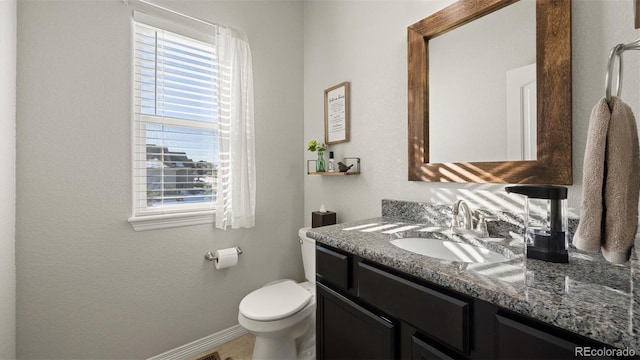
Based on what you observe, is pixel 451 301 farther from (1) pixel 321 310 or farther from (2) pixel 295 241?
(2) pixel 295 241

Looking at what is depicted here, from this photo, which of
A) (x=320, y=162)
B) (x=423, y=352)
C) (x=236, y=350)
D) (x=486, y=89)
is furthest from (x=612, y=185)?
(x=236, y=350)

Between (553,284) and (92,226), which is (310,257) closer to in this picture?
(92,226)

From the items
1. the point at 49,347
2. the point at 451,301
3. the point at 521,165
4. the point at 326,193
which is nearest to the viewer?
the point at 451,301

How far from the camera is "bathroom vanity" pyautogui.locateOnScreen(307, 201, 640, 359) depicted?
532 millimetres

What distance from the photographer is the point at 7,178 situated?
1162mm

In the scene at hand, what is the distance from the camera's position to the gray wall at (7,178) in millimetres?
1103

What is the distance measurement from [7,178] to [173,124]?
0.79 m

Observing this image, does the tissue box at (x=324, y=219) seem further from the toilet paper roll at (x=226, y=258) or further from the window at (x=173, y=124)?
the window at (x=173, y=124)

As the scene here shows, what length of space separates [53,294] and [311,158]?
1.73 m

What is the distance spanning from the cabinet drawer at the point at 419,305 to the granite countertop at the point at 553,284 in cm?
4

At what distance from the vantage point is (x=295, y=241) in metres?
2.29

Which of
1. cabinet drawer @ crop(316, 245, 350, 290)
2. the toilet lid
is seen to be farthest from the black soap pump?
the toilet lid

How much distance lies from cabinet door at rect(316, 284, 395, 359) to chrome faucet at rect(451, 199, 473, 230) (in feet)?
1.81

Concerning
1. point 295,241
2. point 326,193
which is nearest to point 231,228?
point 295,241
